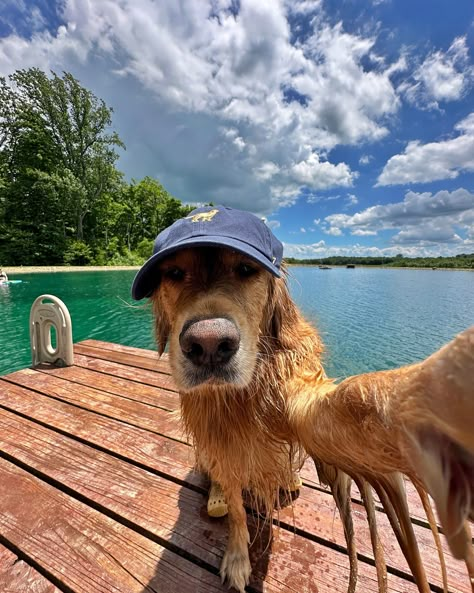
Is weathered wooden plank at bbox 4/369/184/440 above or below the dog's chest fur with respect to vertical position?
below

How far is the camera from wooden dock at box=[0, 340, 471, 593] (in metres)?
1.45

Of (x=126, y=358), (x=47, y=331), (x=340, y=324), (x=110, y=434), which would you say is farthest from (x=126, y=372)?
(x=340, y=324)

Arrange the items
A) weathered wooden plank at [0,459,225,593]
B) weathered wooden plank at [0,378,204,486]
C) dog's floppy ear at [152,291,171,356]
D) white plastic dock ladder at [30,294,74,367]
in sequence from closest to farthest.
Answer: weathered wooden plank at [0,459,225,593], dog's floppy ear at [152,291,171,356], weathered wooden plank at [0,378,204,486], white plastic dock ladder at [30,294,74,367]

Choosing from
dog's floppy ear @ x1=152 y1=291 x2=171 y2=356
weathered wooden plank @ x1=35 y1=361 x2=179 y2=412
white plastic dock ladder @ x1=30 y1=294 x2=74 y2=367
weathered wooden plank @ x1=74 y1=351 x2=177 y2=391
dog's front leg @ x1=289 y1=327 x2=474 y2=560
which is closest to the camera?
dog's front leg @ x1=289 y1=327 x2=474 y2=560

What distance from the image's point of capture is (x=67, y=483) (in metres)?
2.04

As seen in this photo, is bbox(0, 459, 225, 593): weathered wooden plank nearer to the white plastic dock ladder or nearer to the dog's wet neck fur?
the dog's wet neck fur

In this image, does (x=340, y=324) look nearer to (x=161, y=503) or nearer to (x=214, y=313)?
(x=161, y=503)

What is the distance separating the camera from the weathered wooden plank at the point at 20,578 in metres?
1.42

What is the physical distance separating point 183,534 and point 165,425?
111 centimetres

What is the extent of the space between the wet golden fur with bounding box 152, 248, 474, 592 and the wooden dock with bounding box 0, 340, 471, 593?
256mm

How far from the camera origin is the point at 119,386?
3449 millimetres

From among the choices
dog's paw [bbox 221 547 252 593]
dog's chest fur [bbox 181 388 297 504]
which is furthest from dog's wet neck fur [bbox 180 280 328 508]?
dog's paw [bbox 221 547 252 593]

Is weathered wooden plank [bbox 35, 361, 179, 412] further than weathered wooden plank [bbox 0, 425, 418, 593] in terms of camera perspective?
Yes

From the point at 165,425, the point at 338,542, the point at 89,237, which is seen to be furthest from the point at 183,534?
the point at 89,237
